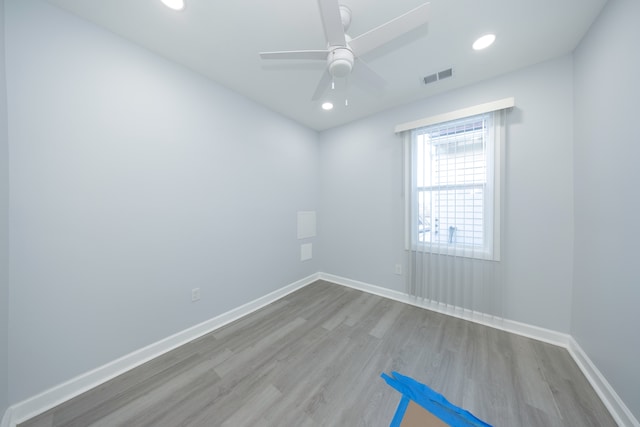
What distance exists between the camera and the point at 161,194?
1807mm

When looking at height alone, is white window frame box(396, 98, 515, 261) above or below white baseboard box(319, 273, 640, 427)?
above

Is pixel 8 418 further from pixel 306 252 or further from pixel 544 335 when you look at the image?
pixel 544 335

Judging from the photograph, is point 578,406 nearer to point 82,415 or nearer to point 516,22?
point 516,22

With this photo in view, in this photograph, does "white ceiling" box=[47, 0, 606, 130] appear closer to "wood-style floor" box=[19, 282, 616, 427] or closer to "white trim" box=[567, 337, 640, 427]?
"white trim" box=[567, 337, 640, 427]

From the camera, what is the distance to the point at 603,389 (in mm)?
1337

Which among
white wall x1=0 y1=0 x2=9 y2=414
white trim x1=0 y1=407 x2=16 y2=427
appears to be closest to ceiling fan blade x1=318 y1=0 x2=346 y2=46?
white wall x1=0 y1=0 x2=9 y2=414

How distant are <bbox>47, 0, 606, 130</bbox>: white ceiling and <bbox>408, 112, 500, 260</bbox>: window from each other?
1.81ft

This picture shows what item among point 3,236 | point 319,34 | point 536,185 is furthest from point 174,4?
point 536,185

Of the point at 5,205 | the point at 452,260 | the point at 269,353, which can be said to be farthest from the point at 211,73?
the point at 452,260

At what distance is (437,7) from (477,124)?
4.31ft

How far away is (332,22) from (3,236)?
2300 millimetres

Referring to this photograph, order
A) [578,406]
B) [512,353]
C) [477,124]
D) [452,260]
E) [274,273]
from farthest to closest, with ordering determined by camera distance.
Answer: [274,273]
[452,260]
[477,124]
[512,353]
[578,406]

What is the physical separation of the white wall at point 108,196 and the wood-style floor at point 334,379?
1.22 ft

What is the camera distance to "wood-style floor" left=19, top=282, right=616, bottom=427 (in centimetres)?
126
